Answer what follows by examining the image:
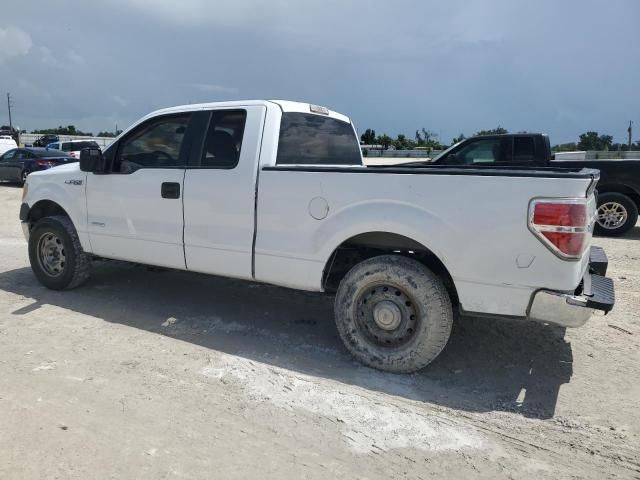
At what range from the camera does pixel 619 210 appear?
8969mm

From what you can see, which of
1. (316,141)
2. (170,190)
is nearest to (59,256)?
(170,190)

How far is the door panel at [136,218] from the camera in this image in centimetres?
456

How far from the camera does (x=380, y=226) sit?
356cm

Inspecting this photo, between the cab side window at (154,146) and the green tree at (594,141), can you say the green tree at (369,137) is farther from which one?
the cab side window at (154,146)

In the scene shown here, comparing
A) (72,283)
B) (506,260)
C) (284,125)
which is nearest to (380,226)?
(506,260)

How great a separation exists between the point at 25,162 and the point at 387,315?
61.5 feet

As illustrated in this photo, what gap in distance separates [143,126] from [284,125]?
146 cm

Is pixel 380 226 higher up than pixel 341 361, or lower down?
higher up

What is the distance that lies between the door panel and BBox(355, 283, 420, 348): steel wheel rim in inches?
69.6

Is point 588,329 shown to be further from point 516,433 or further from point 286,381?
point 286,381

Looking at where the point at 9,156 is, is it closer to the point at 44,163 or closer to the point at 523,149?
the point at 44,163

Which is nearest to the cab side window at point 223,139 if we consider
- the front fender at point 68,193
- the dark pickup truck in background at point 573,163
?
the front fender at point 68,193

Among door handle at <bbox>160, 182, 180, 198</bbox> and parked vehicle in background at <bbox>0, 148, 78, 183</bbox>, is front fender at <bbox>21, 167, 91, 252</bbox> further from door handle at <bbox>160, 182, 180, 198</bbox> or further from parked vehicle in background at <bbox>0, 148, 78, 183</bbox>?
parked vehicle in background at <bbox>0, 148, 78, 183</bbox>

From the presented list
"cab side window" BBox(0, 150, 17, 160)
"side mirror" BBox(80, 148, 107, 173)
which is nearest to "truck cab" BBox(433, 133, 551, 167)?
"side mirror" BBox(80, 148, 107, 173)
